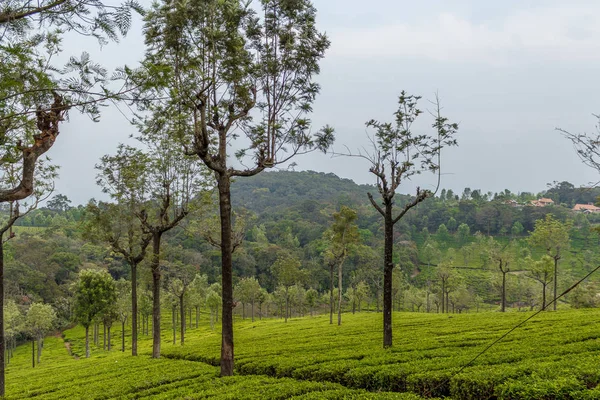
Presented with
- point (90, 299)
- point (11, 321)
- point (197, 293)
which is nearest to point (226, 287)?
point (90, 299)

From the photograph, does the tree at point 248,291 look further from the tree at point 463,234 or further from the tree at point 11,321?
the tree at point 463,234

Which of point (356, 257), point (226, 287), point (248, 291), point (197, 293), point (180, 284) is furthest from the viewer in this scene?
point (356, 257)

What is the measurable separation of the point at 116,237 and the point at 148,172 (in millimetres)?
4810

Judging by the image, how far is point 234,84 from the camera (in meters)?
13.5

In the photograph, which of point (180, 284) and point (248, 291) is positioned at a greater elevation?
point (180, 284)

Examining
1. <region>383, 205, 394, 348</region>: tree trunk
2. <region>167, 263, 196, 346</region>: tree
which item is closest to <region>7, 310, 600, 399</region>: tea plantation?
<region>383, 205, 394, 348</region>: tree trunk

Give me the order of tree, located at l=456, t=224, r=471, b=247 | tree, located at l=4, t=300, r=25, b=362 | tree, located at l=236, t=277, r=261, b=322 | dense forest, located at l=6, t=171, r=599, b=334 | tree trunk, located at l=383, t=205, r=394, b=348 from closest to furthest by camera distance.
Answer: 1. tree trunk, located at l=383, t=205, r=394, b=348
2. tree, located at l=4, t=300, r=25, b=362
3. dense forest, located at l=6, t=171, r=599, b=334
4. tree, located at l=236, t=277, r=261, b=322
5. tree, located at l=456, t=224, r=471, b=247

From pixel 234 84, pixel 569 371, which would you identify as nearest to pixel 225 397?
pixel 569 371

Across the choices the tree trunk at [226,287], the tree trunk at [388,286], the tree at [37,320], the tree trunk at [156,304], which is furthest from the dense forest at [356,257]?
the tree trunk at [388,286]

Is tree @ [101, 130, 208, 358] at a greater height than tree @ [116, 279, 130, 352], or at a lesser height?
greater

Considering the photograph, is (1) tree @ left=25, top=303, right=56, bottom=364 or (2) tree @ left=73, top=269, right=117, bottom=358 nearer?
(2) tree @ left=73, top=269, right=117, bottom=358

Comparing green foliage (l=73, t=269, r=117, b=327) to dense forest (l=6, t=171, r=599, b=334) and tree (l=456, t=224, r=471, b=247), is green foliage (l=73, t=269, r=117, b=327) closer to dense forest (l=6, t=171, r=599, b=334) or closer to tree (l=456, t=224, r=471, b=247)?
dense forest (l=6, t=171, r=599, b=334)

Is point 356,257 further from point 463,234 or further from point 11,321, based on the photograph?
point 11,321

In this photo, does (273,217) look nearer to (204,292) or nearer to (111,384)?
(204,292)
